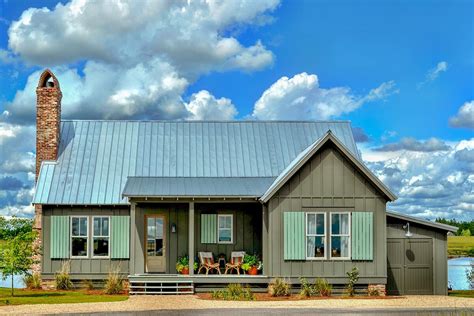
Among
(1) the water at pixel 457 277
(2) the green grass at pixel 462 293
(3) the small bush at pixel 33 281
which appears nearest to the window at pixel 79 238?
(3) the small bush at pixel 33 281

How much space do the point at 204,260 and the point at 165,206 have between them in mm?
2821

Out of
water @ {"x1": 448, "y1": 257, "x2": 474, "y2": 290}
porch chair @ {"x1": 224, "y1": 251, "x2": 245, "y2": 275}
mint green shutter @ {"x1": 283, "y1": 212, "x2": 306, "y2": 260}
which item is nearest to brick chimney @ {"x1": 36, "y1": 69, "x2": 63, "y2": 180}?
porch chair @ {"x1": 224, "y1": 251, "x2": 245, "y2": 275}

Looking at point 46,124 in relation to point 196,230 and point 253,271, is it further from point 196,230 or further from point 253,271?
point 253,271

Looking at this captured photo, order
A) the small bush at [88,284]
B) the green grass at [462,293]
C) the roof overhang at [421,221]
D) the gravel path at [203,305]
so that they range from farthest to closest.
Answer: the green grass at [462,293] < the small bush at [88,284] < the roof overhang at [421,221] < the gravel path at [203,305]

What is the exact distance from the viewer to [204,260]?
27.2 m

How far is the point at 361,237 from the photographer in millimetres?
26047

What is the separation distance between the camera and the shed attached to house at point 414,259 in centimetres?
2736

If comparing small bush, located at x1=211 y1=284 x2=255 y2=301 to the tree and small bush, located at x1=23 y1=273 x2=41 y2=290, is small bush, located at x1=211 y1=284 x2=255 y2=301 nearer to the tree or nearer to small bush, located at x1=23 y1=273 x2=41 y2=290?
the tree

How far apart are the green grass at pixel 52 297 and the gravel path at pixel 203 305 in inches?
37.1

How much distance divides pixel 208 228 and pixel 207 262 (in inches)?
64.6

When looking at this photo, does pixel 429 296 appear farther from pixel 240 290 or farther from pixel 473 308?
pixel 240 290

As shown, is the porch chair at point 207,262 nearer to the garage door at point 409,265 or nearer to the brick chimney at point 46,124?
the garage door at point 409,265

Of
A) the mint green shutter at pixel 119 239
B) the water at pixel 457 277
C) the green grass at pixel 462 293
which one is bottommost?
the water at pixel 457 277

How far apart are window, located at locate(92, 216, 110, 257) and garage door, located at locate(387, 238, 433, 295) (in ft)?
36.1
